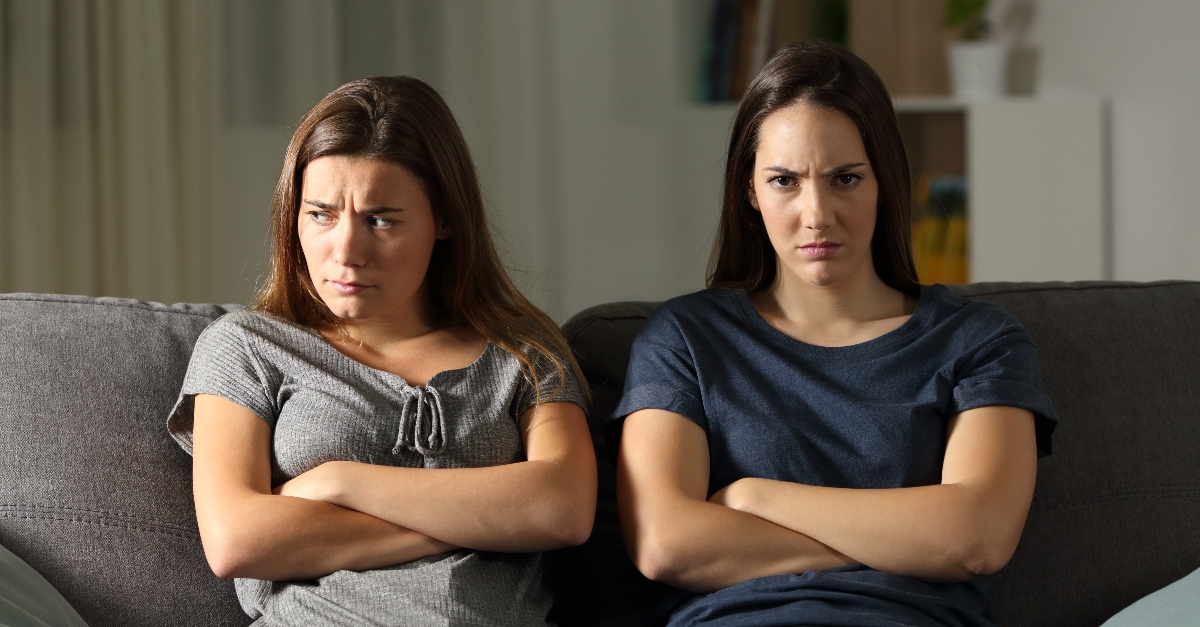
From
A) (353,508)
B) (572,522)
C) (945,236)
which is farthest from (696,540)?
(945,236)

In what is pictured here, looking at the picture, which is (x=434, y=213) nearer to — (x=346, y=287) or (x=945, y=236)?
(x=346, y=287)

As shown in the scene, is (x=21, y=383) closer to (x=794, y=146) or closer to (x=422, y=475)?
(x=422, y=475)

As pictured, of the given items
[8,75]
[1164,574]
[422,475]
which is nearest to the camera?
[422,475]

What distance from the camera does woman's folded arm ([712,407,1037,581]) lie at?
122 centimetres

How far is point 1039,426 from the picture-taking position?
1353 millimetres

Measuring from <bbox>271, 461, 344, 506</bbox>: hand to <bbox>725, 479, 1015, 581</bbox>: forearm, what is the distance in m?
0.48

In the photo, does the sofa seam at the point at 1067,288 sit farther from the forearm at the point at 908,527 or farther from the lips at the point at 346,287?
the lips at the point at 346,287

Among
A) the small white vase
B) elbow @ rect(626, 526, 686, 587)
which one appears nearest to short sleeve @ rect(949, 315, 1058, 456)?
elbow @ rect(626, 526, 686, 587)

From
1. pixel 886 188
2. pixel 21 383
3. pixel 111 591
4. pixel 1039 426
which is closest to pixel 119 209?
pixel 21 383

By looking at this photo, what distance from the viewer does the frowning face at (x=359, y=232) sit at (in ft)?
4.28

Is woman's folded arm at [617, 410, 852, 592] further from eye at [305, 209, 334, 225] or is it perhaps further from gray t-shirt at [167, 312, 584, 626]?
eye at [305, 209, 334, 225]

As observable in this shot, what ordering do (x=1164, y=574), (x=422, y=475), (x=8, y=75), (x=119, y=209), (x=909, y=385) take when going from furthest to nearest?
(x=119, y=209) < (x=8, y=75) < (x=1164, y=574) < (x=909, y=385) < (x=422, y=475)

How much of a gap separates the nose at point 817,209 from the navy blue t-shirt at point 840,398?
16 cm

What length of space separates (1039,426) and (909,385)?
0.55ft
